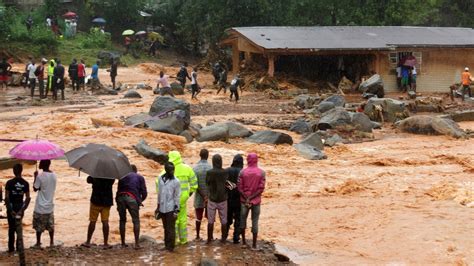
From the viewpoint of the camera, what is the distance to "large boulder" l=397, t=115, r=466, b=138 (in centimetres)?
2181

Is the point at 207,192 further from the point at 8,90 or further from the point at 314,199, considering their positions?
the point at 8,90

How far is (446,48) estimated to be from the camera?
3444 centimetres

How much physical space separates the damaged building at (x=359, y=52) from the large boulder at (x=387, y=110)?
805 cm

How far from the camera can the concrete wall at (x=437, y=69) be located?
34.3m

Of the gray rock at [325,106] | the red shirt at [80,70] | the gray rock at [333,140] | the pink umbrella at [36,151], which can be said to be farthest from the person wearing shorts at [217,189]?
the red shirt at [80,70]

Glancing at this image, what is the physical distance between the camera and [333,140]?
20.4 metres

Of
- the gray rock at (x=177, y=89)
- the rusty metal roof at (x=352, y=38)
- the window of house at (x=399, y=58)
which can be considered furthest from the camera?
the window of house at (x=399, y=58)

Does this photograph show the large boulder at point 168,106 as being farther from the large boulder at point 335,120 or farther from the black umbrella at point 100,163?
the black umbrella at point 100,163

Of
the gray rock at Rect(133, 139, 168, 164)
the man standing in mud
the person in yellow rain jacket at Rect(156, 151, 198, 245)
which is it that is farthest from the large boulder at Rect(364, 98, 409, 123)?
the person in yellow rain jacket at Rect(156, 151, 198, 245)

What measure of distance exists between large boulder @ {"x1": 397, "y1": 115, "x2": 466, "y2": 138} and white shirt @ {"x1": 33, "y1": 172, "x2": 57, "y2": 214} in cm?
1513

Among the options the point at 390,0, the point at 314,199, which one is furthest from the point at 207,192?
the point at 390,0

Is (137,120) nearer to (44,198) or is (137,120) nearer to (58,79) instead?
(58,79)

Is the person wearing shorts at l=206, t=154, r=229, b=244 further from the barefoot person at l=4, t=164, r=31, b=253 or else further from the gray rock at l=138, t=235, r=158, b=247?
the barefoot person at l=4, t=164, r=31, b=253

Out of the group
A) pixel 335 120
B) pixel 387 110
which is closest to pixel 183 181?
pixel 335 120
